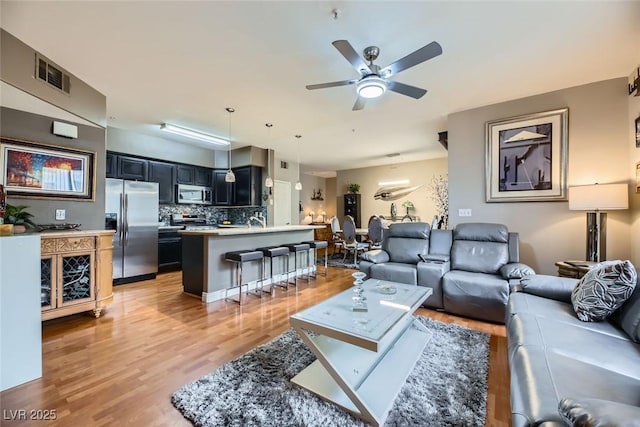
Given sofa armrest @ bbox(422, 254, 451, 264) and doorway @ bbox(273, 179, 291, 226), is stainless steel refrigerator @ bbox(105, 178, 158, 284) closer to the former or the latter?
doorway @ bbox(273, 179, 291, 226)

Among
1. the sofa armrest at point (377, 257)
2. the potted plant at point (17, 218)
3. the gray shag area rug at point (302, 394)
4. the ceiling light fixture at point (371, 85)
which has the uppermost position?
the ceiling light fixture at point (371, 85)

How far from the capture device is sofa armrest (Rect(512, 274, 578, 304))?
6.90ft

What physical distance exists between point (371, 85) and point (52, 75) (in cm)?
326

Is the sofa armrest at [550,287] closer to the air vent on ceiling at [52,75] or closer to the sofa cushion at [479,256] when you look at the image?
the sofa cushion at [479,256]

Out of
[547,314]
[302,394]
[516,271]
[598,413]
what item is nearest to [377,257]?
[516,271]

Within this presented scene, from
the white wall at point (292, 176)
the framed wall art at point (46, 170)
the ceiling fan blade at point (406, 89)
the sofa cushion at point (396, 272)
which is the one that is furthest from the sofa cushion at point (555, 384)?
the white wall at point (292, 176)

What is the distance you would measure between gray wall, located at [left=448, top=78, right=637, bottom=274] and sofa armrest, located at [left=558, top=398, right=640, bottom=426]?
339 cm

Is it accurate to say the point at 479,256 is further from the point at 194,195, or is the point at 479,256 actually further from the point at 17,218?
the point at 194,195

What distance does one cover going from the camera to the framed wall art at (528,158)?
10.8 ft

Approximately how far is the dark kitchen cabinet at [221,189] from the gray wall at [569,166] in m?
4.81

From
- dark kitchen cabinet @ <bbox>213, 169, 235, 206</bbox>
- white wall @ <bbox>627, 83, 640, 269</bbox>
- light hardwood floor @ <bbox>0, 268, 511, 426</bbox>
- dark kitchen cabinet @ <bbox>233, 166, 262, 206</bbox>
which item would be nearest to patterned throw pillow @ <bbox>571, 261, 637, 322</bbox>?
light hardwood floor @ <bbox>0, 268, 511, 426</bbox>

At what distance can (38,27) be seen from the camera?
7.14 feet

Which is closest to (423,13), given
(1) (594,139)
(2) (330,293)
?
(1) (594,139)

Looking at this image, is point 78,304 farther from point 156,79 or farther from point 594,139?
point 594,139
